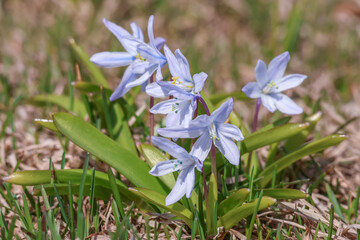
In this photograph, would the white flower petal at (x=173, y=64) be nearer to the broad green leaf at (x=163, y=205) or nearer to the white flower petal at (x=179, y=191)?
the white flower petal at (x=179, y=191)

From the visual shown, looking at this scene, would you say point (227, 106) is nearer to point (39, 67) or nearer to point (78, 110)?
point (78, 110)

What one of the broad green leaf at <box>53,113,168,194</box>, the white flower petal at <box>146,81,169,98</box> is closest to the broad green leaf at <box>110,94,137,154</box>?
the broad green leaf at <box>53,113,168,194</box>

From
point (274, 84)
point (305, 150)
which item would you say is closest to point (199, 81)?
point (274, 84)

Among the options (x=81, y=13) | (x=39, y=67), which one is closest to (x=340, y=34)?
(x=81, y=13)

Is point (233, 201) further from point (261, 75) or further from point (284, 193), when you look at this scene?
point (261, 75)

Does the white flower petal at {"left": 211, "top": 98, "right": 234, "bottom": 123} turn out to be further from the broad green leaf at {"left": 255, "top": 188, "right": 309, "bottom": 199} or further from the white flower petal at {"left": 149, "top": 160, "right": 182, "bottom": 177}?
the broad green leaf at {"left": 255, "top": 188, "right": 309, "bottom": 199}

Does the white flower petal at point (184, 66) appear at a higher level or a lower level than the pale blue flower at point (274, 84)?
higher

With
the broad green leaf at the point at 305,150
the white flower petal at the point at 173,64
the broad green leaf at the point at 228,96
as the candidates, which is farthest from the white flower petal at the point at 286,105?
the white flower petal at the point at 173,64
